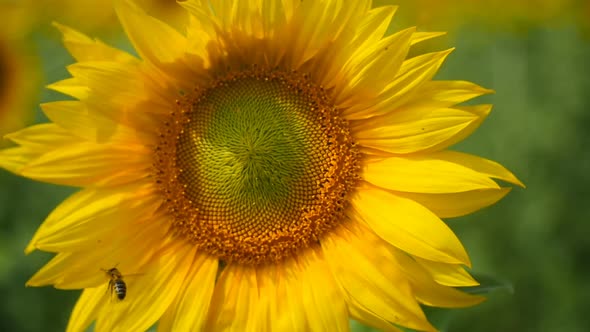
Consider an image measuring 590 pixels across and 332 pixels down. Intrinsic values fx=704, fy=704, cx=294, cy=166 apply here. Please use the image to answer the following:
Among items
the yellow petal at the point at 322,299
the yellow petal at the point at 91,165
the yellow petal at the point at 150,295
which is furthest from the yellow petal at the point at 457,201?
the yellow petal at the point at 91,165

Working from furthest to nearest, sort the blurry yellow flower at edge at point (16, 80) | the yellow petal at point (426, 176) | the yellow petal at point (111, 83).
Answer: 1. the blurry yellow flower at edge at point (16, 80)
2. the yellow petal at point (111, 83)
3. the yellow petal at point (426, 176)

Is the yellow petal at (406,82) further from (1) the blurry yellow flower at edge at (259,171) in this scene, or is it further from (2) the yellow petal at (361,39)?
(2) the yellow petal at (361,39)

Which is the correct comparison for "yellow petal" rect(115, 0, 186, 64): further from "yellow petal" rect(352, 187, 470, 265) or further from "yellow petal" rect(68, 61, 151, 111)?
"yellow petal" rect(352, 187, 470, 265)

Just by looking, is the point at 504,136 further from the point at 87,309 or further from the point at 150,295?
the point at 87,309

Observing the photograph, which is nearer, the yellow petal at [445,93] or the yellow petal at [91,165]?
the yellow petal at [445,93]

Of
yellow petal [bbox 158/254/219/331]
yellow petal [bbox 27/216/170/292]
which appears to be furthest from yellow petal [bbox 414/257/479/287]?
yellow petal [bbox 27/216/170/292]

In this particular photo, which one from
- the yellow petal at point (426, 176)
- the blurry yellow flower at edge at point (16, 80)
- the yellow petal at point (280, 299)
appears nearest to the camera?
the yellow petal at point (426, 176)

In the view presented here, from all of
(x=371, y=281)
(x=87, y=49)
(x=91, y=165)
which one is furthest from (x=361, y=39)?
(x=91, y=165)
